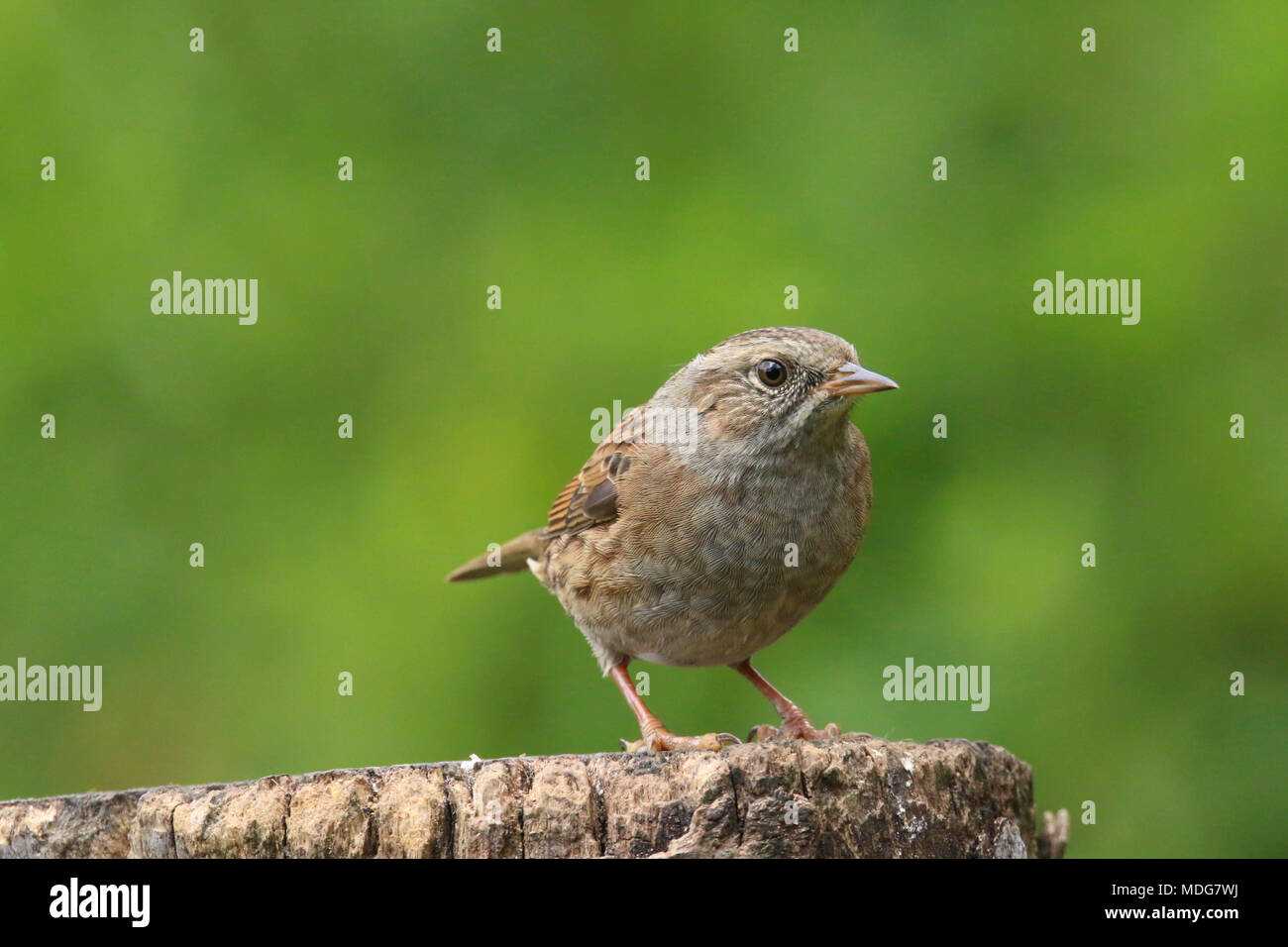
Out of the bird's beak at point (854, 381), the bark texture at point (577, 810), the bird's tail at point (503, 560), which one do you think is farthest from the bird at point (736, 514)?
the bark texture at point (577, 810)

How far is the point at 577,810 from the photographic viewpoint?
12.6 feet

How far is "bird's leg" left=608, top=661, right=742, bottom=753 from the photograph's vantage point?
4.66 metres

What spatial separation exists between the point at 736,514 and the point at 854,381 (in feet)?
2.13

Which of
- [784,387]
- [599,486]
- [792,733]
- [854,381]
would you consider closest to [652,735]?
[792,733]

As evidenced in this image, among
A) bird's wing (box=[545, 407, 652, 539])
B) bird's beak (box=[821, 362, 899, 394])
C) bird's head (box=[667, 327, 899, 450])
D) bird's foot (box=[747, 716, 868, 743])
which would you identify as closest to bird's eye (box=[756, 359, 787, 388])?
bird's head (box=[667, 327, 899, 450])

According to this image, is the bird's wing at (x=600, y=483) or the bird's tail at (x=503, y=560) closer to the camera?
the bird's wing at (x=600, y=483)

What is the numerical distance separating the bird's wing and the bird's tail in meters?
0.24

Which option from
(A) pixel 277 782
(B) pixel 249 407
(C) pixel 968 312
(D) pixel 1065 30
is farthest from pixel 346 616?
(D) pixel 1065 30

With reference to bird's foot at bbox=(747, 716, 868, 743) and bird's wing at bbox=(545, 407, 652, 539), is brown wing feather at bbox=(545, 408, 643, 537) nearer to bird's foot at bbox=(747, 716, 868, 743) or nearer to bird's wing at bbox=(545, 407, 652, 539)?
bird's wing at bbox=(545, 407, 652, 539)

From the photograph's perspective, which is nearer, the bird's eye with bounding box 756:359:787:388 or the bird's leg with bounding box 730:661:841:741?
the bird's leg with bounding box 730:661:841:741

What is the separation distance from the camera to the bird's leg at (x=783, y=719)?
16.7 feet

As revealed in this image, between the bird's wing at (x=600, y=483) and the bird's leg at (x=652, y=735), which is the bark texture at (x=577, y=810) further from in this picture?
the bird's wing at (x=600, y=483)

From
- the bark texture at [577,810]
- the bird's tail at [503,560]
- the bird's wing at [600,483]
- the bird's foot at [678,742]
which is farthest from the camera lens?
the bird's tail at [503,560]

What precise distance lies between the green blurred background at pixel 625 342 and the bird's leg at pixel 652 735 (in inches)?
22.5
